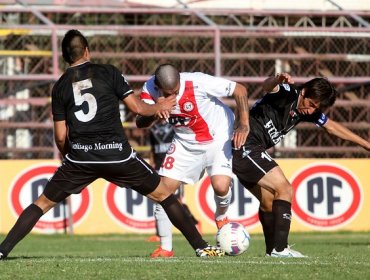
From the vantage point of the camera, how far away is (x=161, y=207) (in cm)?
1204

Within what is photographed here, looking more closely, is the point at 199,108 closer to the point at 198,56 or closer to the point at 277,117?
the point at 277,117

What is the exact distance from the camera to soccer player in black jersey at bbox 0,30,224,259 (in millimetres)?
10328

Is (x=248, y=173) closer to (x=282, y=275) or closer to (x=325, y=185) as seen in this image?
(x=282, y=275)

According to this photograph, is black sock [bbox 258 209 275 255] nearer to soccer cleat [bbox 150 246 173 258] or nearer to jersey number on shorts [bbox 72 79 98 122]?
soccer cleat [bbox 150 246 173 258]

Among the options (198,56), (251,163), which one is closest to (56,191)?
Answer: (251,163)

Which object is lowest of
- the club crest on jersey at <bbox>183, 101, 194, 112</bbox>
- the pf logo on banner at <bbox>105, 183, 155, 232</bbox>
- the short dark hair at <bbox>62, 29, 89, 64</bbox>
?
the pf logo on banner at <bbox>105, 183, 155, 232</bbox>

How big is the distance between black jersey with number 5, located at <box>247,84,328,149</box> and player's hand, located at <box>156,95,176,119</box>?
4.58 ft

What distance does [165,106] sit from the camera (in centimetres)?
1070

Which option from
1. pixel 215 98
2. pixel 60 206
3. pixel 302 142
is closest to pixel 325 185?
pixel 302 142

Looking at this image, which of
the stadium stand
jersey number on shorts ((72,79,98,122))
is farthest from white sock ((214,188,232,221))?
the stadium stand

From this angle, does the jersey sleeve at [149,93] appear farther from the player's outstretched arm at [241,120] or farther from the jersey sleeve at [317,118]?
the jersey sleeve at [317,118]

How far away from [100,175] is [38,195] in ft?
29.9

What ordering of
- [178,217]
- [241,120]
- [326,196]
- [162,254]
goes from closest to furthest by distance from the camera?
[178,217], [241,120], [162,254], [326,196]

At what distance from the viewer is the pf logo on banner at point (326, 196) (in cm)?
2008
